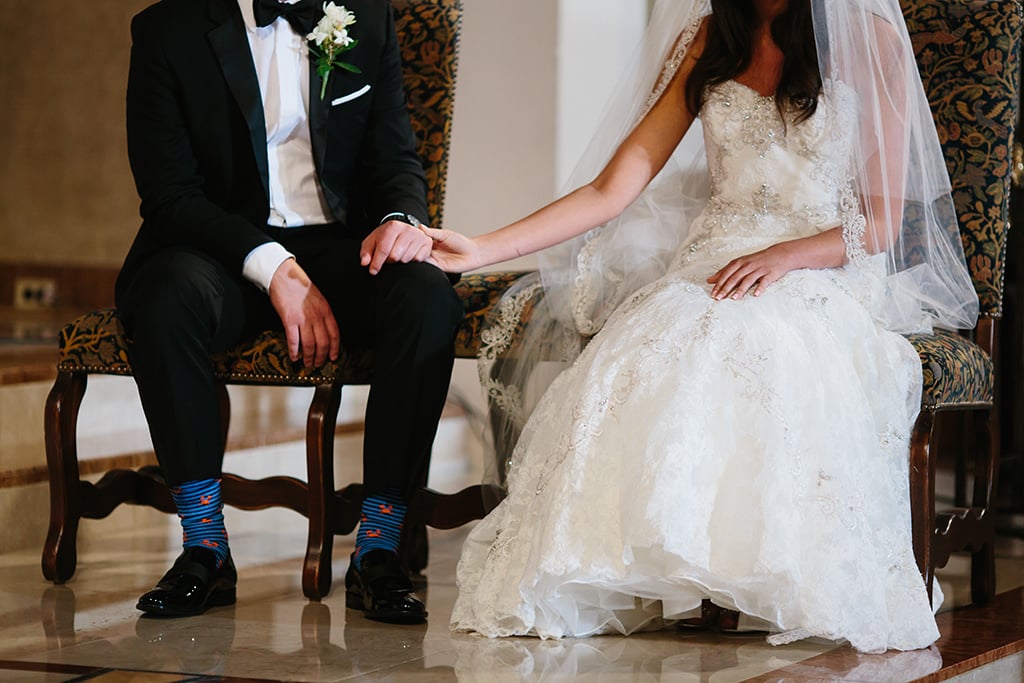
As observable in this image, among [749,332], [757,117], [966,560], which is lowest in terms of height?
[966,560]

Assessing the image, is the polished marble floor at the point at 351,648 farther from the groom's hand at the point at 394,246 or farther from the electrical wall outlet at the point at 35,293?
the electrical wall outlet at the point at 35,293

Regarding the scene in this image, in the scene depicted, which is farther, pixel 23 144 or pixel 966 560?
pixel 23 144

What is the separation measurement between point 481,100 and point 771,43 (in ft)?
5.99

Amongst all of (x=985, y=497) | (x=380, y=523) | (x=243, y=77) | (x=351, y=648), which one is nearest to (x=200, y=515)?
(x=380, y=523)

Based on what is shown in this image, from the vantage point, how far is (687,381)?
2.28m

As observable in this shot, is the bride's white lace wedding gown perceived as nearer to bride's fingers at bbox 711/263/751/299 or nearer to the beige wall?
bride's fingers at bbox 711/263/751/299

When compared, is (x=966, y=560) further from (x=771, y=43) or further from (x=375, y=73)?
(x=375, y=73)

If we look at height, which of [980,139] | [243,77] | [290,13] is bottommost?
[980,139]

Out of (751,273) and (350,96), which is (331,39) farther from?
Answer: (751,273)

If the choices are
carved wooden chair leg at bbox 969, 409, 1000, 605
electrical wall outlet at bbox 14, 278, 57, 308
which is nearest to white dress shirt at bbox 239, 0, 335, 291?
carved wooden chair leg at bbox 969, 409, 1000, 605

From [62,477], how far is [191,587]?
62 centimetres

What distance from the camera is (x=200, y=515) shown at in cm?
262

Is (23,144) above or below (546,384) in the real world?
above

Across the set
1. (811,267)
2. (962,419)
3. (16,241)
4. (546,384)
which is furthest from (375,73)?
(16,241)
